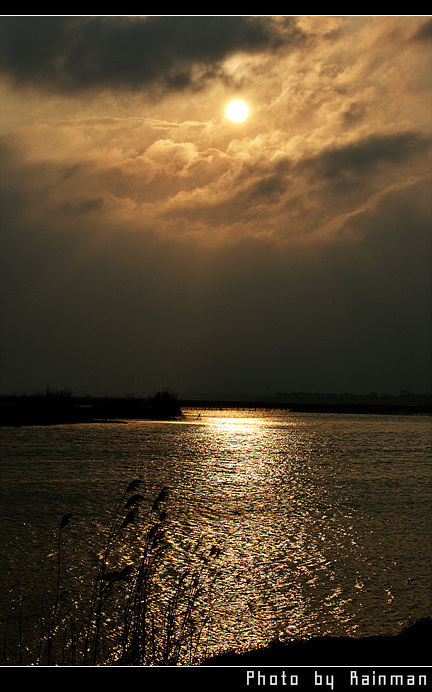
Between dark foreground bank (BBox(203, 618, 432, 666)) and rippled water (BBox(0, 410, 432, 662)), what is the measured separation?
146cm

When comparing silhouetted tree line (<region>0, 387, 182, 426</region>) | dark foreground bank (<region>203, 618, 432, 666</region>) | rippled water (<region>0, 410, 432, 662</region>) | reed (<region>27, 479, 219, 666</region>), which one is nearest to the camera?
dark foreground bank (<region>203, 618, 432, 666</region>)

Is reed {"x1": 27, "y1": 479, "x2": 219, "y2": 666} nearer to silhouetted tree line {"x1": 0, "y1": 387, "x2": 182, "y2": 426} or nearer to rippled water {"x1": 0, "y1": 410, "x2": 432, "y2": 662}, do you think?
rippled water {"x1": 0, "y1": 410, "x2": 432, "y2": 662}

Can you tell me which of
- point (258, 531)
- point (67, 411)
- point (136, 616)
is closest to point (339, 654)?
point (136, 616)

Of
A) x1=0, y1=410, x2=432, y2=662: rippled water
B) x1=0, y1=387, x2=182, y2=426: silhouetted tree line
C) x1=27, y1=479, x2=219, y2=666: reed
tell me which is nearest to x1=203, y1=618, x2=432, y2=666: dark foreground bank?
x1=27, y1=479, x2=219, y2=666: reed

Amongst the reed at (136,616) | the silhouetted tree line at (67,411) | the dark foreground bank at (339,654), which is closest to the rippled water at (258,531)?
the reed at (136,616)

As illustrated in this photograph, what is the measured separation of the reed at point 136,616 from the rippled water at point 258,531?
288 millimetres

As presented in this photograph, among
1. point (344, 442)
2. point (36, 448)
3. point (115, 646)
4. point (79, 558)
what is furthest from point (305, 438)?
point (115, 646)

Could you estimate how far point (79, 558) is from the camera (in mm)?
11328

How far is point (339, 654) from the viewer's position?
6.16 m

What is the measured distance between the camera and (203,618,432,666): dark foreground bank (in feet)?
19.7

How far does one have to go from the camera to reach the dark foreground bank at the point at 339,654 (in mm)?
6020

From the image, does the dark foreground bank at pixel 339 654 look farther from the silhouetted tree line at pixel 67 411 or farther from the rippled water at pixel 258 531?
the silhouetted tree line at pixel 67 411
